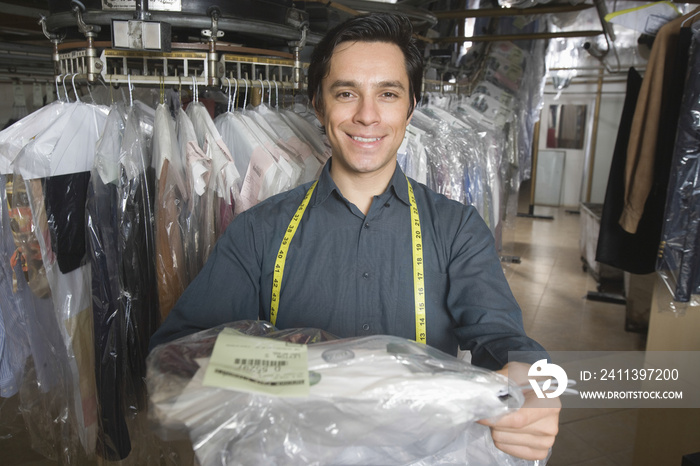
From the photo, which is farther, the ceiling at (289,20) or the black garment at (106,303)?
the ceiling at (289,20)

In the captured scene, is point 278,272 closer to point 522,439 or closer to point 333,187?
point 333,187

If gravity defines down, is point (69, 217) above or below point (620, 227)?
above

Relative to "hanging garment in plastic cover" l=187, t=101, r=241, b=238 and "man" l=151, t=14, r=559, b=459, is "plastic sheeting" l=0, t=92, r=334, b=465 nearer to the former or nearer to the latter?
"hanging garment in plastic cover" l=187, t=101, r=241, b=238

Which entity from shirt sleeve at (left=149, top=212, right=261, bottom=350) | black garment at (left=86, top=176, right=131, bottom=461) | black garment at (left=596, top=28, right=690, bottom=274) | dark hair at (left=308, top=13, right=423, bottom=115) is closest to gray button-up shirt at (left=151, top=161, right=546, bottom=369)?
shirt sleeve at (left=149, top=212, right=261, bottom=350)

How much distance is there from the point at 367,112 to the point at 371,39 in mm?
176

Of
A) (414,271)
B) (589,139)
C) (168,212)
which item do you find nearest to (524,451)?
(414,271)

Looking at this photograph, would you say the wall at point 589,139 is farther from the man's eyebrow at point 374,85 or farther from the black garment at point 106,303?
the black garment at point 106,303

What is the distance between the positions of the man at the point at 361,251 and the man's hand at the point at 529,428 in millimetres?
275

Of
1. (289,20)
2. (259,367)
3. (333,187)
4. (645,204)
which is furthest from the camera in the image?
(645,204)

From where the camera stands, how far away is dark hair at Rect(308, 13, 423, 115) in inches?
45.8

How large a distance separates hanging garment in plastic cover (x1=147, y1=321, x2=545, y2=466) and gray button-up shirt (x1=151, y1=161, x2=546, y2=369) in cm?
32

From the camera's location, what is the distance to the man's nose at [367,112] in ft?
3.68

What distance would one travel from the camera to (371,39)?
45.8 inches

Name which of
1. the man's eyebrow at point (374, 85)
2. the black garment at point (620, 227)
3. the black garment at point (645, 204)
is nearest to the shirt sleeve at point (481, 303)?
the man's eyebrow at point (374, 85)
